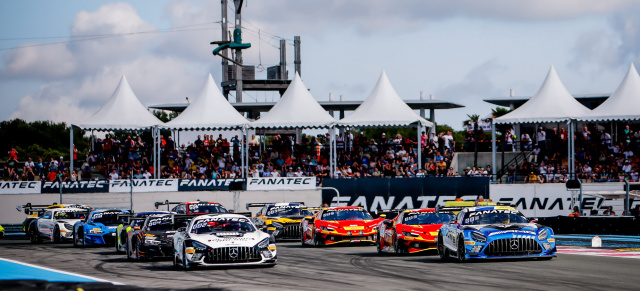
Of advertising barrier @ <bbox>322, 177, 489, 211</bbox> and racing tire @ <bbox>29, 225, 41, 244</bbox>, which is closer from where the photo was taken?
racing tire @ <bbox>29, 225, 41, 244</bbox>

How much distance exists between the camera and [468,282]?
13609 mm

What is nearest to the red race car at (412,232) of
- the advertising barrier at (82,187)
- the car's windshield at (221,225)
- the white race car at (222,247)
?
the car's windshield at (221,225)

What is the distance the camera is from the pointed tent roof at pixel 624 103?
3606cm

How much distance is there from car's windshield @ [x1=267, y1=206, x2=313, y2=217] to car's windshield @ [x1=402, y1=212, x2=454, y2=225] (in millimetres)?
8899

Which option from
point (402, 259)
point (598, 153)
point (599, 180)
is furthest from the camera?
point (598, 153)

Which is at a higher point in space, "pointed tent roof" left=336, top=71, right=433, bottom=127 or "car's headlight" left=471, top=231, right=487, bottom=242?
"pointed tent roof" left=336, top=71, right=433, bottom=127

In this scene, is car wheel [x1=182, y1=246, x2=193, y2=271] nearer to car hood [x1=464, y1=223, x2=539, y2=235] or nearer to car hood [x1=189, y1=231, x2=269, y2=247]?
car hood [x1=189, y1=231, x2=269, y2=247]

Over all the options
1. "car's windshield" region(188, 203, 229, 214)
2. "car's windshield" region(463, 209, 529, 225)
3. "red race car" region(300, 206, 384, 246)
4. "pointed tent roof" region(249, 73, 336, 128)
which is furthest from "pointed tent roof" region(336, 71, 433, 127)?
"car's windshield" region(463, 209, 529, 225)

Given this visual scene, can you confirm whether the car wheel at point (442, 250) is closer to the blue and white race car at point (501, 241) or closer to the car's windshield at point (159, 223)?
the blue and white race car at point (501, 241)

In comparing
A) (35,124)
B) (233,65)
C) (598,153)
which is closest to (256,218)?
(598,153)

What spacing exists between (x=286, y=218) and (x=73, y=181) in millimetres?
12750

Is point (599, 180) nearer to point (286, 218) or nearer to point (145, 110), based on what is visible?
point (286, 218)

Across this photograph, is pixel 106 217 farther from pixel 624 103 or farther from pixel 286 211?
pixel 624 103

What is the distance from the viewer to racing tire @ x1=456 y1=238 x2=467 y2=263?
1786 cm
